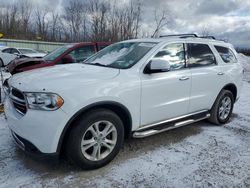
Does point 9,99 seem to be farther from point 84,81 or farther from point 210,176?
point 210,176

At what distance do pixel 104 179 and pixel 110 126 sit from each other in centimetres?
66

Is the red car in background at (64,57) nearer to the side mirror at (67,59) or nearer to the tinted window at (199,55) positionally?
the side mirror at (67,59)

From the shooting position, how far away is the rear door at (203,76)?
4082 millimetres

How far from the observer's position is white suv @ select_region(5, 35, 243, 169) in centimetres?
265

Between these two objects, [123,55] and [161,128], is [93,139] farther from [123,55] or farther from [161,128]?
[123,55]

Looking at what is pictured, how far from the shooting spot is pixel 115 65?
3.55 metres

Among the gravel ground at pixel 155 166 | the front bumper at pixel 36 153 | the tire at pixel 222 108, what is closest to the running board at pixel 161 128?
the gravel ground at pixel 155 166

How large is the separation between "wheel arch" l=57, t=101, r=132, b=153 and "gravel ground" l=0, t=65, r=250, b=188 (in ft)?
1.14

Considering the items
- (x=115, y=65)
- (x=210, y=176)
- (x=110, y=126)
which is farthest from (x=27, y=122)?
(x=210, y=176)

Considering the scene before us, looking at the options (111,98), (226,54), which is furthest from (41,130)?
(226,54)

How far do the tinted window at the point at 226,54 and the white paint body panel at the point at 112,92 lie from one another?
1.68 ft

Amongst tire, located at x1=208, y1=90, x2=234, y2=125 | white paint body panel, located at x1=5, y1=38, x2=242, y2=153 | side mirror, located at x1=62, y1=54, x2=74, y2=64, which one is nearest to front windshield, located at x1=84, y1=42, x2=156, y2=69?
white paint body panel, located at x1=5, y1=38, x2=242, y2=153

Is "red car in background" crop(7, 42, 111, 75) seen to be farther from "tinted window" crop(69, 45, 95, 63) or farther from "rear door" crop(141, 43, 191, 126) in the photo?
"rear door" crop(141, 43, 191, 126)

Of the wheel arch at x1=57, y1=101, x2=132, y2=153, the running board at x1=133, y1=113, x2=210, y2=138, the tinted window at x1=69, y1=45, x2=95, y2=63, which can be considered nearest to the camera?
the wheel arch at x1=57, y1=101, x2=132, y2=153
